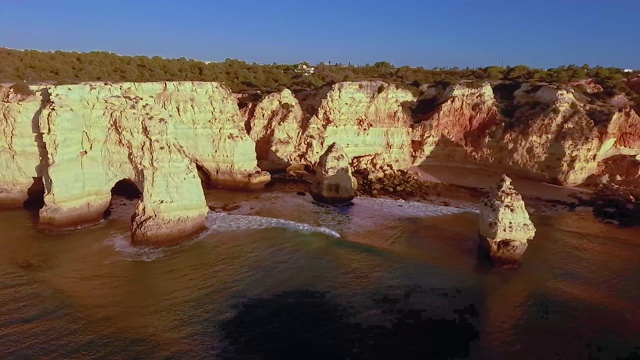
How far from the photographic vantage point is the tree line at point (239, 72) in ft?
109

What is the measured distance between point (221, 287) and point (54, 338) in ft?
19.3

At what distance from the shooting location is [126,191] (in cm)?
2978

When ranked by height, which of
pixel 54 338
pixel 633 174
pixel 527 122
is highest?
pixel 527 122

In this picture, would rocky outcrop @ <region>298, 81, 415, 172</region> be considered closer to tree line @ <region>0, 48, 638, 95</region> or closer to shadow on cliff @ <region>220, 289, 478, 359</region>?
tree line @ <region>0, 48, 638, 95</region>

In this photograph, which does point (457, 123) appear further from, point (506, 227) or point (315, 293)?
point (315, 293)

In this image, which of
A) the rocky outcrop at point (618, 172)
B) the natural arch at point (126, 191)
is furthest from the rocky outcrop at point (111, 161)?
the rocky outcrop at point (618, 172)

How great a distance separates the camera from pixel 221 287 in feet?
59.0

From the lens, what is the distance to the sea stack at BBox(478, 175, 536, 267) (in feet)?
65.9

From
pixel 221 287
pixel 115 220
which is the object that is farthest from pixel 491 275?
pixel 115 220

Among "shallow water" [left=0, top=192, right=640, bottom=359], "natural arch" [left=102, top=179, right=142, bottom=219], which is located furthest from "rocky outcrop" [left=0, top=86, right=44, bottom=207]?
"natural arch" [left=102, top=179, right=142, bottom=219]

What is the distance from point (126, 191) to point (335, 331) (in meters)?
20.2

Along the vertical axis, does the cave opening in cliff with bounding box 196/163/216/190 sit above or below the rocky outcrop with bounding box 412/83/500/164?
below

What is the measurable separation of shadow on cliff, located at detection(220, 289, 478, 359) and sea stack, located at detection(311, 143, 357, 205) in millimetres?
12223

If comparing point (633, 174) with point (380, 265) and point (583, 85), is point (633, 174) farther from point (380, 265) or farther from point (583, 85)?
point (380, 265)
